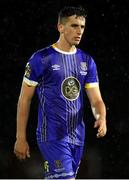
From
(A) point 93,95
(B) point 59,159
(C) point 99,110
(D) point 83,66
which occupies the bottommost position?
(B) point 59,159

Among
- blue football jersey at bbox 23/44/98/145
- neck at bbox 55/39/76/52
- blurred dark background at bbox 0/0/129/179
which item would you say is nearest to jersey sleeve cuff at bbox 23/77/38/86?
blue football jersey at bbox 23/44/98/145

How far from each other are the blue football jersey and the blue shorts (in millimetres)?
42

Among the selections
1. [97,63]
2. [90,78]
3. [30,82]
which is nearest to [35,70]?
[30,82]

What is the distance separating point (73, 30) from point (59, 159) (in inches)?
35.0

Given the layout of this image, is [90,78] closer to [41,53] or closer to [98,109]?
[98,109]

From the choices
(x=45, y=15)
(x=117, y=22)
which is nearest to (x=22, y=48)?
(x=45, y=15)

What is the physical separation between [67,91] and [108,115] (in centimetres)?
255

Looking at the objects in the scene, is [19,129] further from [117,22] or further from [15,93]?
[117,22]

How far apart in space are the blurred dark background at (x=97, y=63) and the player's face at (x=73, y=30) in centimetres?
225

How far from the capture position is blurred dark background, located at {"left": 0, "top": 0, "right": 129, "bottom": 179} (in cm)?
607

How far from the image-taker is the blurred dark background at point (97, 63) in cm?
607

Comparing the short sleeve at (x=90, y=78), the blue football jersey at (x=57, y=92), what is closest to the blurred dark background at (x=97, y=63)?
the short sleeve at (x=90, y=78)

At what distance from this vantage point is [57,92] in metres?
3.72

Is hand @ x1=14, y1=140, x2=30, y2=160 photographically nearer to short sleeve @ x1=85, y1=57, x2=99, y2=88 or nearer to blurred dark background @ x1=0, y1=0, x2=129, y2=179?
short sleeve @ x1=85, y1=57, x2=99, y2=88
